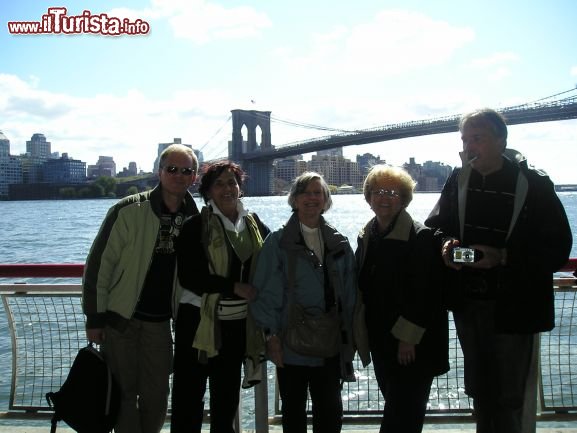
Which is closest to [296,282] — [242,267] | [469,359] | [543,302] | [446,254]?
[242,267]

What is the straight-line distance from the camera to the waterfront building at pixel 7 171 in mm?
65188

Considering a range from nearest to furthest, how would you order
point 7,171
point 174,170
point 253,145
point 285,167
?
point 174,170, point 285,167, point 253,145, point 7,171

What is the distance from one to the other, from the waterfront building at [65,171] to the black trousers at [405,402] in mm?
68580

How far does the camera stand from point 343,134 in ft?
124

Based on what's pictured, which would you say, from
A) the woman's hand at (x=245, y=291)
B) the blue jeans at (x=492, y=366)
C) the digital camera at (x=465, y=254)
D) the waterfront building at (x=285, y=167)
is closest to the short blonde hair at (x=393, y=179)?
the digital camera at (x=465, y=254)

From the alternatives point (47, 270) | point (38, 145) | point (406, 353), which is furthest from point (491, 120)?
point (38, 145)

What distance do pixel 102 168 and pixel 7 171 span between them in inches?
531

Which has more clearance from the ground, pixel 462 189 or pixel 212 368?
pixel 462 189

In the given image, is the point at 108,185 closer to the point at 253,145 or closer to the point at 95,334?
the point at 253,145

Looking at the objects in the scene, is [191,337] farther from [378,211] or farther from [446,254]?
[446,254]

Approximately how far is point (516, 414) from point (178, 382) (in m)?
1.22

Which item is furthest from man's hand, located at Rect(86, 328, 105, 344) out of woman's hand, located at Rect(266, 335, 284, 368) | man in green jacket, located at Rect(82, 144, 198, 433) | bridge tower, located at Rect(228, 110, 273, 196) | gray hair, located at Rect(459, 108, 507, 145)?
bridge tower, located at Rect(228, 110, 273, 196)

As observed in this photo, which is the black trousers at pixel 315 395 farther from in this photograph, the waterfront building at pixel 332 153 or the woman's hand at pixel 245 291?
the waterfront building at pixel 332 153

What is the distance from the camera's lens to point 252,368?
210cm
